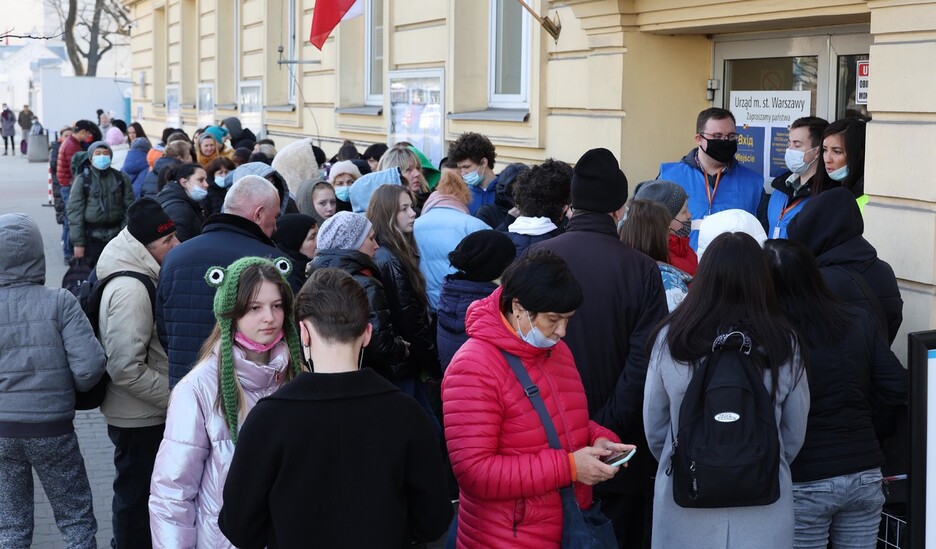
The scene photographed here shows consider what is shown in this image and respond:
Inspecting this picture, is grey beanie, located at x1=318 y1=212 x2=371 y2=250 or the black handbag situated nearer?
the black handbag

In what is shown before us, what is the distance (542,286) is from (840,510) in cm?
127

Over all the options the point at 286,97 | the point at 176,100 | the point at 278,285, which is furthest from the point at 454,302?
the point at 176,100

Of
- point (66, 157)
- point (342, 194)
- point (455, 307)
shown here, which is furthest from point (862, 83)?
point (66, 157)

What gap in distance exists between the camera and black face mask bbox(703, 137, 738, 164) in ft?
19.9

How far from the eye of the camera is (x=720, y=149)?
239 inches

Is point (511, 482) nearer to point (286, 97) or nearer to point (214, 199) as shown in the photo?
point (214, 199)

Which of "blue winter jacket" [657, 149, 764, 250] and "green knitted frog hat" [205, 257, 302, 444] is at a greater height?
"blue winter jacket" [657, 149, 764, 250]

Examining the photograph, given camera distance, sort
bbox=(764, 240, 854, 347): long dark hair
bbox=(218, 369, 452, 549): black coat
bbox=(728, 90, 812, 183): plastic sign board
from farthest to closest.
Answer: bbox=(728, 90, 812, 183): plastic sign board < bbox=(764, 240, 854, 347): long dark hair < bbox=(218, 369, 452, 549): black coat

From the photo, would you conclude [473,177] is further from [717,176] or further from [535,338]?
[535,338]

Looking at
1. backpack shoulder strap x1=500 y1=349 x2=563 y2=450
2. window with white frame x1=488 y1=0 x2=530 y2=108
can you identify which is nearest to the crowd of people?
backpack shoulder strap x1=500 y1=349 x2=563 y2=450

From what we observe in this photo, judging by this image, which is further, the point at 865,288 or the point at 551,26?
the point at 551,26

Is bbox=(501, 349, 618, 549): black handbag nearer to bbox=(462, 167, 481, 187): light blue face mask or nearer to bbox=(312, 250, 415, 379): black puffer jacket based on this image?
bbox=(312, 250, 415, 379): black puffer jacket

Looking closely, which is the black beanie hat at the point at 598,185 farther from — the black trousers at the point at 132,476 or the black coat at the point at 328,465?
the black trousers at the point at 132,476

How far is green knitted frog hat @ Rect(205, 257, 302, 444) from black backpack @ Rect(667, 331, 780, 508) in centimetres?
123
